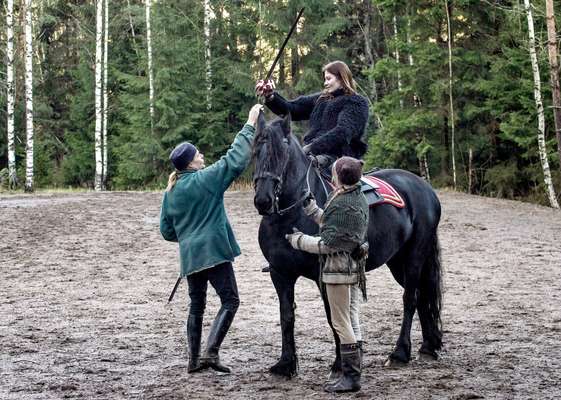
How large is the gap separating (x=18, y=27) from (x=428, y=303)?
30.0m

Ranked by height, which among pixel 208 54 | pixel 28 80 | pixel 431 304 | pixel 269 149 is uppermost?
pixel 208 54

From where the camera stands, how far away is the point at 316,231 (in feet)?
20.1

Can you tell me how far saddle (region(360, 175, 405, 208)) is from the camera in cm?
649

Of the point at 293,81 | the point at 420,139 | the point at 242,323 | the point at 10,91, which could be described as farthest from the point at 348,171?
the point at 293,81

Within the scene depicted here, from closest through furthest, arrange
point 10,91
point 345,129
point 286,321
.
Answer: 1. point 286,321
2. point 345,129
3. point 10,91

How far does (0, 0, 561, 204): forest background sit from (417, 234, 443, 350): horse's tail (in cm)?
1448

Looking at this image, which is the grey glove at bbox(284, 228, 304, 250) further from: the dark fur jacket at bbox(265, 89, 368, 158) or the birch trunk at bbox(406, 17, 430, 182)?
the birch trunk at bbox(406, 17, 430, 182)

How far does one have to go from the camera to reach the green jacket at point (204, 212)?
20.6ft

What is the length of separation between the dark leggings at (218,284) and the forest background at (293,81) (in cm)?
1539

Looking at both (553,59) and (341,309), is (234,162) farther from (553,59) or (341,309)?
(553,59)

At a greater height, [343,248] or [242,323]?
[343,248]

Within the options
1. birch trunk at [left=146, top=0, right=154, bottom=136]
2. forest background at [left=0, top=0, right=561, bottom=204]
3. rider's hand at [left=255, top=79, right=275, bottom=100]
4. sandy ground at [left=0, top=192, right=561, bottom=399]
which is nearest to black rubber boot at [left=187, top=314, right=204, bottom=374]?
sandy ground at [left=0, top=192, right=561, bottom=399]

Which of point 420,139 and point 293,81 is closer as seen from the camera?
point 420,139

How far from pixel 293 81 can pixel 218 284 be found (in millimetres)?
26638
